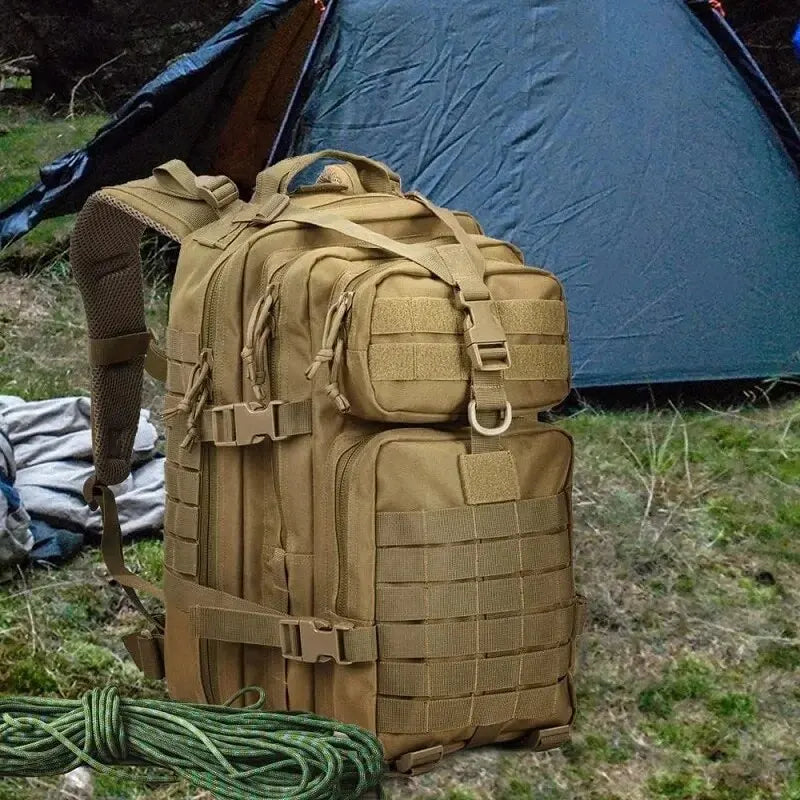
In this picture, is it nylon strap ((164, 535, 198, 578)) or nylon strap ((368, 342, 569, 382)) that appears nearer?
nylon strap ((368, 342, 569, 382))

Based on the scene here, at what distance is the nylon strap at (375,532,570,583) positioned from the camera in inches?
56.2

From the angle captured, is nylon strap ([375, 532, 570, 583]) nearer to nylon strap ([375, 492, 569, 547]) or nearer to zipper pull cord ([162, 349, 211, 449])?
nylon strap ([375, 492, 569, 547])

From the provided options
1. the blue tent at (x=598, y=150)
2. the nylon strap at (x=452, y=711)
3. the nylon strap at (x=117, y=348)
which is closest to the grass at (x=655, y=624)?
the nylon strap at (x=452, y=711)

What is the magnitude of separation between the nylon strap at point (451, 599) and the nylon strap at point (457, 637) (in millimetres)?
12

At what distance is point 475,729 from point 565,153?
5.63ft

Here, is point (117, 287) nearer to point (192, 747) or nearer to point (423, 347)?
point (423, 347)

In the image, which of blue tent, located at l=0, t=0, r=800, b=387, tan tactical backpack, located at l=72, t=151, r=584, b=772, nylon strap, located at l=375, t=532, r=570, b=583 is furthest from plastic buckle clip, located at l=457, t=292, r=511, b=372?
blue tent, located at l=0, t=0, r=800, b=387

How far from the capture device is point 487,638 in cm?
145

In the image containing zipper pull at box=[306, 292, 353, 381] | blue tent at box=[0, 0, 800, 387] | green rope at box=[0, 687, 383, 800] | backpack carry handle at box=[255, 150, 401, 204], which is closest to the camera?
green rope at box=[0, 687, 383, 800]

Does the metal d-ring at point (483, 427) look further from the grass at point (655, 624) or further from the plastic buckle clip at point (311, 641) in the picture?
the grass at point (655, 624)

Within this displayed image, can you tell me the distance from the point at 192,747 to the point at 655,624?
907mm

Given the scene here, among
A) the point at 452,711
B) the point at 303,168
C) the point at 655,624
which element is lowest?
the point at 655,624

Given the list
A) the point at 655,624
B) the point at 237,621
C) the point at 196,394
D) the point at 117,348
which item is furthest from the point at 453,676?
the point at 117,348

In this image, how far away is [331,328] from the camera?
1.41 m
